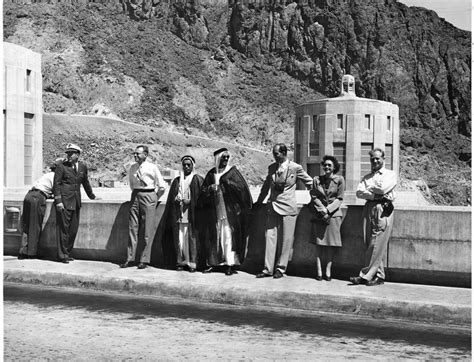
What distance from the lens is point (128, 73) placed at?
336 ft

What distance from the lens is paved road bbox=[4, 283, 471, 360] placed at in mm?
6156

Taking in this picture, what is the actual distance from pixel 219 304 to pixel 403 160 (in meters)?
99.2

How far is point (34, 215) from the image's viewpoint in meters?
11.2

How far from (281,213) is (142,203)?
2.08 meters

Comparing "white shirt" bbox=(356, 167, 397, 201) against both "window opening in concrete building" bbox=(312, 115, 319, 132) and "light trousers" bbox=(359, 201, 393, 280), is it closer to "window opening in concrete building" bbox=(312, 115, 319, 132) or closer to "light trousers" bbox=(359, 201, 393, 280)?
"light trousers" bbox=(359, 201, 393, 280)

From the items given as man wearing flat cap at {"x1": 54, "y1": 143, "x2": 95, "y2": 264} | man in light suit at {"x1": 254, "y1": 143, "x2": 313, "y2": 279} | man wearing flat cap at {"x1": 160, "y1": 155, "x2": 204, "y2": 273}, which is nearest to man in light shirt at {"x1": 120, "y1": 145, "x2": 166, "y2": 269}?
man wearing flat cap at {"x1": 160, "y1": 155, "x2": 204, "y2": 273}

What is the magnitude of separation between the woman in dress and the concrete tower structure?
39.7 feet

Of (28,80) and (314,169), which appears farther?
(314,169)

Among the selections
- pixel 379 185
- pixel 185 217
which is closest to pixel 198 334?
pixel 379 185

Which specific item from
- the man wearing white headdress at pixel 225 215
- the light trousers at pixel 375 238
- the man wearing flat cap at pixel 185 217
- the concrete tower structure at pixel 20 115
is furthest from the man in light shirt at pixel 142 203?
the concrete tower structure at pixel 20 115

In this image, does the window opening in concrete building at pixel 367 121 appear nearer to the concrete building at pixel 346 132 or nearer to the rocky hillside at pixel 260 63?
the concrete building at pixel 346 132

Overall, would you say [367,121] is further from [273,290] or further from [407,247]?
[273,290]

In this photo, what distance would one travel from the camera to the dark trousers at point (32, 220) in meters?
11.2

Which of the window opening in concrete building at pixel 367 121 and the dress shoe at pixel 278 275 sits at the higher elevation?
the window opening in concrete building at pixel 367 121
